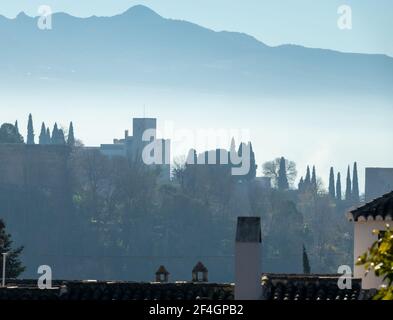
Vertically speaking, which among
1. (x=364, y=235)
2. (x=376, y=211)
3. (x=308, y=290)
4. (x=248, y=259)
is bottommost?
(x=308, y=290)

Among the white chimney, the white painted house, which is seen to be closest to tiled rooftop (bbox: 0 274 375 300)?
the white chimney

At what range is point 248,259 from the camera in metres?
31.2

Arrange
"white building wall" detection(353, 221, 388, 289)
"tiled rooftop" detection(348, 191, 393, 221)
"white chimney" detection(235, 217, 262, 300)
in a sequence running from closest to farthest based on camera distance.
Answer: "white chimney" detection(235, 217, 262, 300) → "tiled rooftop" detection(348, 191, 393, 221) → "white building wall" detection(353, 221, 388, 289)

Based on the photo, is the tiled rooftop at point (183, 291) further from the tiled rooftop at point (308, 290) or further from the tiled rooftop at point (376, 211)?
the tiled rooftop at point (376, 211)

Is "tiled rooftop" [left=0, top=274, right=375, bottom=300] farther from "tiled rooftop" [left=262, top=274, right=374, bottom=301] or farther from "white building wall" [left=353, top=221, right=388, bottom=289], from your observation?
"white building wall" [left=353, top=221, right=388, bottom=289]

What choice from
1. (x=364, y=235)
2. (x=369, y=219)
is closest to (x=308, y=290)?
(x=364, y=235)

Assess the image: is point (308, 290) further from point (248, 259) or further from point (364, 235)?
point (364, 235)

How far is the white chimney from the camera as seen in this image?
98.7 feet

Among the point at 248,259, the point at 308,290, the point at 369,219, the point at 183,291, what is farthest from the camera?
the point at 369,219

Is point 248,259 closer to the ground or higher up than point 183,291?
higher up

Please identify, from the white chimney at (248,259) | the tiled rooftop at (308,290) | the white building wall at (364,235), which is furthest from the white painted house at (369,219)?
the white chimney at (248,259)
